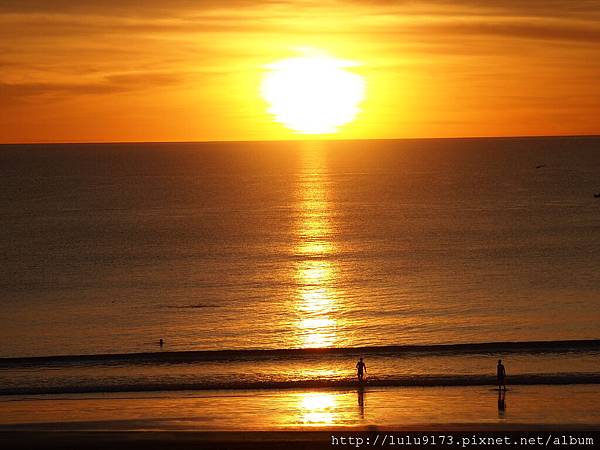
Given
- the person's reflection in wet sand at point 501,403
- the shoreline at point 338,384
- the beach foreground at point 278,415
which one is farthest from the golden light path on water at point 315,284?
the person's reflection in wet sand at point 501,403

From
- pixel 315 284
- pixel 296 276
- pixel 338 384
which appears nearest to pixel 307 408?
pixel 338 384

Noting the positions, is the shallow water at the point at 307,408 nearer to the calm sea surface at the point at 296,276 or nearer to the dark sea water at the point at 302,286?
the dark sea water at the point at 302,286

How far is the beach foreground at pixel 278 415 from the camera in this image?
27.3 meters

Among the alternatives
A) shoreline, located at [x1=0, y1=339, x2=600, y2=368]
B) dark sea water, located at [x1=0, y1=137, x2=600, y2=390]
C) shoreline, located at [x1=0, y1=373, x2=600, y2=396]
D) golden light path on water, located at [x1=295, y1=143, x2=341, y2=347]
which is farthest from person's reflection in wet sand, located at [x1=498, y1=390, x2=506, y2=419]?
golden light path on water, located at [x1=295, y1=143, x2=341, y2=347]

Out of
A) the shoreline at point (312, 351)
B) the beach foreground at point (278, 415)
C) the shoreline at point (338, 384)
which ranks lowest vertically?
the beach foreground at point (278, 415)

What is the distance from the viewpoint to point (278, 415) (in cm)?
3120

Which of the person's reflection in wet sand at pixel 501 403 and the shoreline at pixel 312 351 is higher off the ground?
the shoreline at pixel 312 351

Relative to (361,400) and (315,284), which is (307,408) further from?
(315,284)

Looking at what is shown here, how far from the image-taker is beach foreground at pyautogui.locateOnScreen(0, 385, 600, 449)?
89.5 feet

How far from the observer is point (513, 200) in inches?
6097

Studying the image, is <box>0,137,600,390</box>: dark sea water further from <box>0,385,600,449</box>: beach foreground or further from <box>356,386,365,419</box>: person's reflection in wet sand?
<box>0,385,600,449</box>: beach foreground

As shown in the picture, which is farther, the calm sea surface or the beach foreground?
the calm sea surface

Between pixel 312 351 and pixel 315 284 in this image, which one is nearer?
pixel 312 351

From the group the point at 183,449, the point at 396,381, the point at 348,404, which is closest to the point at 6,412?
the point at 183,449
